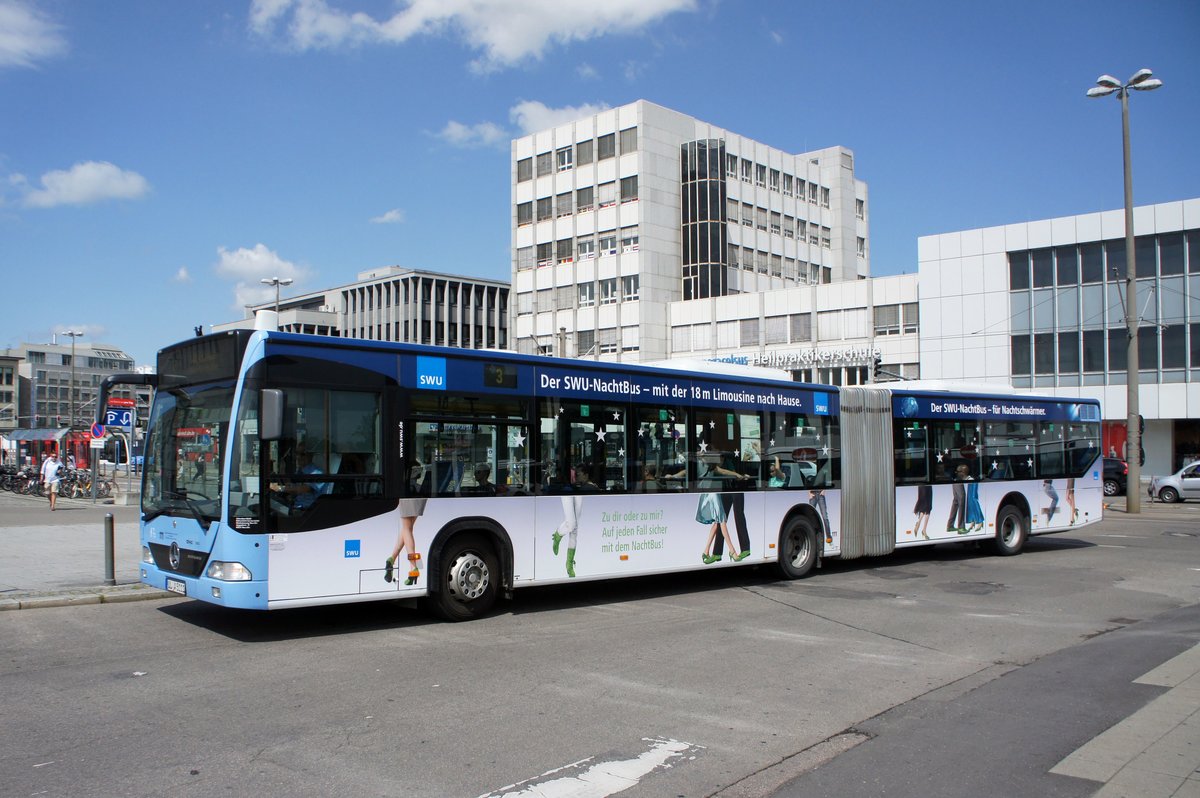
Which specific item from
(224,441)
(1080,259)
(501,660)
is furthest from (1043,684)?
(1080,259)

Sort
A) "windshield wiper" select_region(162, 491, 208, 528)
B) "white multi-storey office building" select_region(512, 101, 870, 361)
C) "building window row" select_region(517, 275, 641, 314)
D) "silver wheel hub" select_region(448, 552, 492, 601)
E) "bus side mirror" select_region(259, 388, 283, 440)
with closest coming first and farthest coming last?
"bus side mirror" select_region(259, 388, 283, 440)
"windshield wiper" select_region(162, 491, 208, 528)
"silver wheel hub" select_region(448, 552, 492, 601)
"white multi-storey office building" select_region(512, 101, 870, 361)
"building window row" select_region(517, 275, 641, 314)

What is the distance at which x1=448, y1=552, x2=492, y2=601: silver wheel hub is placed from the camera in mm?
10250

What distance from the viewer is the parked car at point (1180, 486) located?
34750 millimetres

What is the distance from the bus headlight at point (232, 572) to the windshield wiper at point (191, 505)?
0.49 meters

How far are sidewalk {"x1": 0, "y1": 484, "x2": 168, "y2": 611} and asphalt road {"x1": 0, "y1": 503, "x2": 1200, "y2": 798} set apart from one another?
44 cm

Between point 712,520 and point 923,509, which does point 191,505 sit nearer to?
point 712,520

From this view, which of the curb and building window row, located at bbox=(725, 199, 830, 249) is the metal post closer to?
the curb

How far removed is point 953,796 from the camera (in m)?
5.18

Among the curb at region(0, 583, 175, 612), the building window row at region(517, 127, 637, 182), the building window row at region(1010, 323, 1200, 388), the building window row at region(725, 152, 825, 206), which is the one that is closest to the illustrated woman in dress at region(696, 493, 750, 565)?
the curb at region(0, 583, 175, 612)

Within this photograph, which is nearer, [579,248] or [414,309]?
[579,248]

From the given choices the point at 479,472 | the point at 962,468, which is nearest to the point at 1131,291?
the point at 962,468

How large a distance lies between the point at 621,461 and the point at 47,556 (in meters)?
10.1

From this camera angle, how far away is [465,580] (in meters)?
10.3

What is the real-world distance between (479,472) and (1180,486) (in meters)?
33.9
